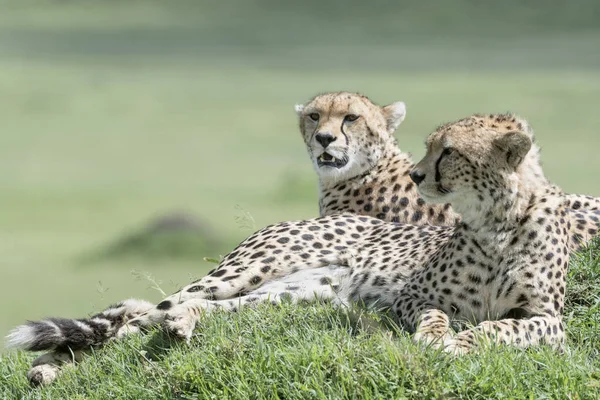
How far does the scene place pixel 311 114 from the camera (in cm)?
626

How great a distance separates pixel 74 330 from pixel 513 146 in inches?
77.5

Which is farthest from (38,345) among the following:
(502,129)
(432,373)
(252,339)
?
(502,129)

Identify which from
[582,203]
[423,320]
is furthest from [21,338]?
[582,203]

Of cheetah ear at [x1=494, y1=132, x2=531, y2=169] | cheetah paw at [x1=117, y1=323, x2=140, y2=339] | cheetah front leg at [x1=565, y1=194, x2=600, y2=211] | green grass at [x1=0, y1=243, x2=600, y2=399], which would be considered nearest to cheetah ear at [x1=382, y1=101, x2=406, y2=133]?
cheetah front leg at [x1=565, y1=194, x2=600, y2=211]

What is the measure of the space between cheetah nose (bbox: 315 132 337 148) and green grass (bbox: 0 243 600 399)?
149cm

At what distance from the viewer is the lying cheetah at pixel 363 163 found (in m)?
5.99

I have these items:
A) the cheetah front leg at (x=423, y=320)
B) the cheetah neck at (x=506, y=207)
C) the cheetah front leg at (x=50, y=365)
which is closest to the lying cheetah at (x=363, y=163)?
the cheetah front leg at (x=423, y=320)

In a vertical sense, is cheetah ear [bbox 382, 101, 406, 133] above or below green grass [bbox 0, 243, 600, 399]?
above

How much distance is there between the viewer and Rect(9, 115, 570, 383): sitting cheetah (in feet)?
14.2

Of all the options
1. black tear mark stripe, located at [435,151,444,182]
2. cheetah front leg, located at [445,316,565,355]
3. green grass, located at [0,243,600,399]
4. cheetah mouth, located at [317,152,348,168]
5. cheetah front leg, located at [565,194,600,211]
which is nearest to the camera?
green grass, located at [0,243,600,399]

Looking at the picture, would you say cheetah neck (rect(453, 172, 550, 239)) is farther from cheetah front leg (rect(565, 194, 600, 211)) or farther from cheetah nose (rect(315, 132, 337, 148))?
cheetah nose (rect(315, 132, 337, 148))

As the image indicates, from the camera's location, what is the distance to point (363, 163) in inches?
243

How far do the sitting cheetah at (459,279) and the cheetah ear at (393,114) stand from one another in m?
1.41

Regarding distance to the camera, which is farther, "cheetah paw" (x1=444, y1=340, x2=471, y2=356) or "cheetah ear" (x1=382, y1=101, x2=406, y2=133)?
"cheetah ear" (x1=382, y1=101, x2=406, y2=133)
